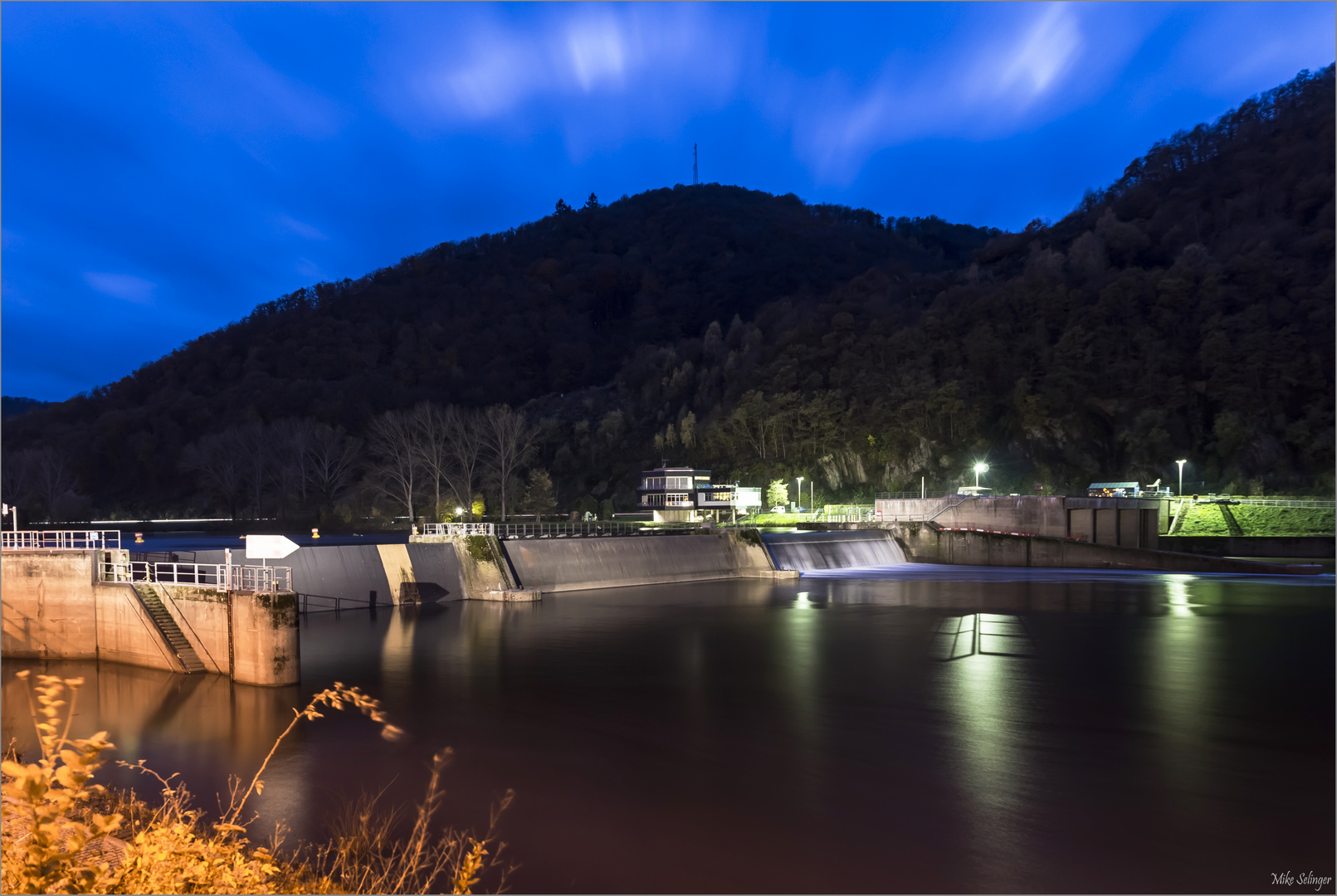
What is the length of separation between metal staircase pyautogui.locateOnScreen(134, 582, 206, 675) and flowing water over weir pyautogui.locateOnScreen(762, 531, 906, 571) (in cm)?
3452

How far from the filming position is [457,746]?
1820 cm

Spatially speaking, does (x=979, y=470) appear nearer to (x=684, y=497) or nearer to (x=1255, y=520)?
(x=1255, y=520)

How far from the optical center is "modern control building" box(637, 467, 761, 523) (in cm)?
8681

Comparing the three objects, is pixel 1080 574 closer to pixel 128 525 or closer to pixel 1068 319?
pixel 1068 319

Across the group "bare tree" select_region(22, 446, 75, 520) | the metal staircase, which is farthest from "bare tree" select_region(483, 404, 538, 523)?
the metal staircase

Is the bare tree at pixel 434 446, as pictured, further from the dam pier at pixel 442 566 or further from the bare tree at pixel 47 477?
the bare tree at pixel 47 477

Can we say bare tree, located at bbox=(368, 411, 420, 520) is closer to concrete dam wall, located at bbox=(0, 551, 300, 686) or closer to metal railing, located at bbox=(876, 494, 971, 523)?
metal railing, located at bbox=(876, 494, 971, 523)

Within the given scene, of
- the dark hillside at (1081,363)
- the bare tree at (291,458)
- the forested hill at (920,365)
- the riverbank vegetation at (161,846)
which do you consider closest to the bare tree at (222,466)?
the bare tree at (291,458)

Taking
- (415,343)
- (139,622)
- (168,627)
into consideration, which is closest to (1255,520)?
(168,627)

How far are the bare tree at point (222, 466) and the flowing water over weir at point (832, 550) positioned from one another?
2516 inches

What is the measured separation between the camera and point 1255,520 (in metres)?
63.2

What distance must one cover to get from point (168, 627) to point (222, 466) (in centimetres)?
7926

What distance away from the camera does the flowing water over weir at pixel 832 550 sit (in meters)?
54.4

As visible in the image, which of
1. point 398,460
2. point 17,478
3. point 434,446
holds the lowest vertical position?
point 17,478
